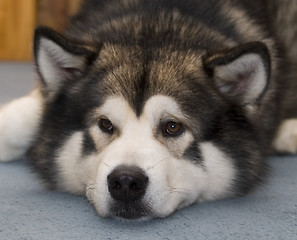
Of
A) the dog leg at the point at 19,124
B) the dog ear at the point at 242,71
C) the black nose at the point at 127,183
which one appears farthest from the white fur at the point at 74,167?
the dog ear at the point at 242,71

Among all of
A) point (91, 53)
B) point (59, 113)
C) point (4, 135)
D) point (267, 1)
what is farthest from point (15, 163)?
point (267, 1)

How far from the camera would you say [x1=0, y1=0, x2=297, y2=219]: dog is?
2311mm

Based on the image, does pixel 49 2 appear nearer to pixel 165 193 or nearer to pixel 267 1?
pixel 267 1

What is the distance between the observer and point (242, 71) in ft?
8.29

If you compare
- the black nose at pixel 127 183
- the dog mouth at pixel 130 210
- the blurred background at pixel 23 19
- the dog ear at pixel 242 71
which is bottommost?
the blurred background at pixel 23 19

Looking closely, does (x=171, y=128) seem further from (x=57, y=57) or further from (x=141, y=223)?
(x=57, y=57)

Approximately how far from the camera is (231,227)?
233 cm

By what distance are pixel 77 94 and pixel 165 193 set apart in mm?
648

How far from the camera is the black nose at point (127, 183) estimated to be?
2178mm

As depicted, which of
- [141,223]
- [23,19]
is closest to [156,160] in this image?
[141,223]

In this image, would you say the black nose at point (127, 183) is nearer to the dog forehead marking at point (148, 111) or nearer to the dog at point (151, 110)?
the dog at point (151, 110)

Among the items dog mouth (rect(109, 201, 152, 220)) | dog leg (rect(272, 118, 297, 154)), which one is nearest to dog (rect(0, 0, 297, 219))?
dog mouth (rect(109, 201, 152, 220))

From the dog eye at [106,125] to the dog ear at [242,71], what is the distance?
49 cm

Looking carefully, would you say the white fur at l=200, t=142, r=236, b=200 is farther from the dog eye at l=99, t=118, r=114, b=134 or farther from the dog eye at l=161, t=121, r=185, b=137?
the dog eye at l=99, t=118, r=114, b=134
